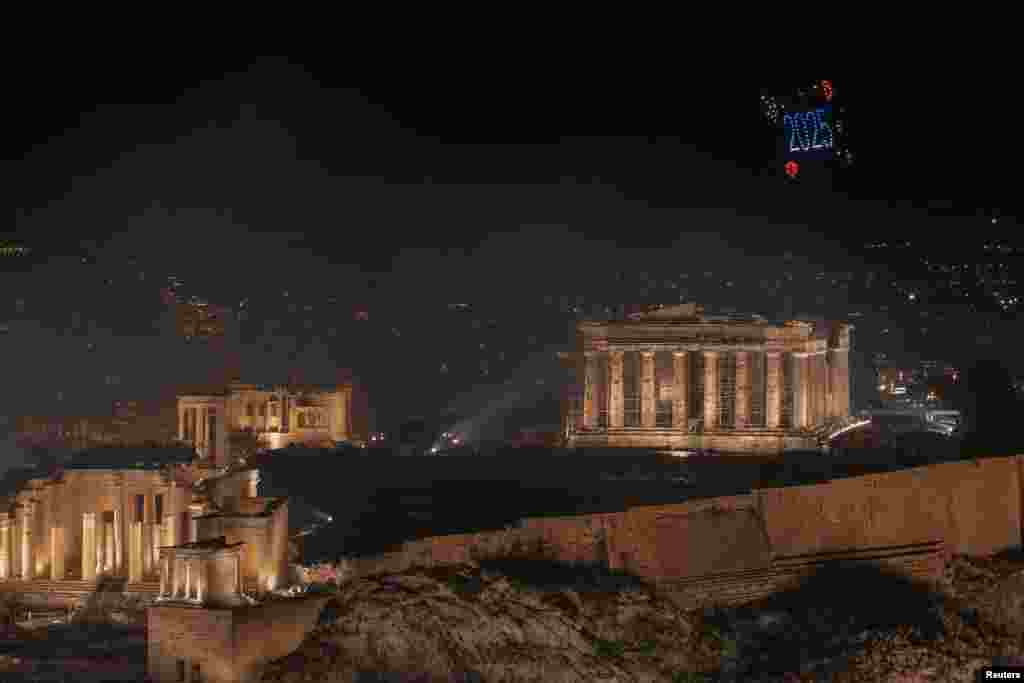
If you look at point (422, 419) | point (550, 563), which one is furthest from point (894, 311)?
point (550, 563)

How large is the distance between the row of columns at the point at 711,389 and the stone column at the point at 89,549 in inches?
892

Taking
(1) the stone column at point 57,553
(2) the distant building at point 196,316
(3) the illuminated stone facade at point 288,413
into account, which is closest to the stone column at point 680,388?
(3) the illuminated stone facade at point 288,413

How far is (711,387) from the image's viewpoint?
60969 mm

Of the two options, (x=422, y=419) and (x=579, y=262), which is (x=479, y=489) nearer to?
(x=422, y=419)

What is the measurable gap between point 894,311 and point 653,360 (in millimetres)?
41500

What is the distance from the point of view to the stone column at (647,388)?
61.4m

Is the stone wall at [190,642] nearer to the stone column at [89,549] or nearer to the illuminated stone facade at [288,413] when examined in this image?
the stone column at [89,549]

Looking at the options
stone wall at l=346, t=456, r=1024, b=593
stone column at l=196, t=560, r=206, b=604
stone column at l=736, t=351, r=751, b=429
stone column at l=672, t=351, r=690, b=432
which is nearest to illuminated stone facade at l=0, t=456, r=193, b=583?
stone column at l=196, t=560, r=206, b=604

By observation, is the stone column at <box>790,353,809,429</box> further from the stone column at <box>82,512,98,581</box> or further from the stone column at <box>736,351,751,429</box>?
the stone column at <box>82,512,98,581</box>

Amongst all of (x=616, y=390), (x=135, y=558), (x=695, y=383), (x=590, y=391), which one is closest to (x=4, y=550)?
(x=135, y=558)

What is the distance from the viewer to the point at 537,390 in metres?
83.6

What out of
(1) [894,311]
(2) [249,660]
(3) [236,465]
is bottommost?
(2) [249,660]

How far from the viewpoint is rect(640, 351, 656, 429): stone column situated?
61.4 metres

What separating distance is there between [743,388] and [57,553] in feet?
88.0
